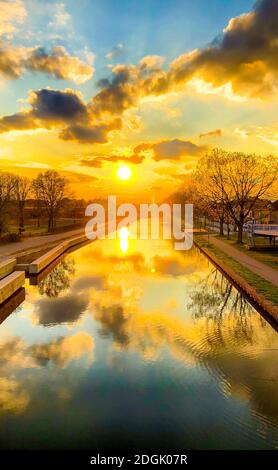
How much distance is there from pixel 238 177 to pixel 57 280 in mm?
27412

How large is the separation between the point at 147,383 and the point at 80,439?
8.63 feet

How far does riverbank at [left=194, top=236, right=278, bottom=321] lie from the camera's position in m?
15.0

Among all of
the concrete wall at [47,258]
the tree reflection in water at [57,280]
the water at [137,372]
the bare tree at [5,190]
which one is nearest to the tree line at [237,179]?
the concrete wall at [47,258]

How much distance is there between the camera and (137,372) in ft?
33.0

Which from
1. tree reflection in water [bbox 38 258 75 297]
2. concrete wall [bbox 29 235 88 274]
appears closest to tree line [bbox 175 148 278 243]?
concrete wall [bbox 29 235 88 274]

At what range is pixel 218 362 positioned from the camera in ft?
35.1

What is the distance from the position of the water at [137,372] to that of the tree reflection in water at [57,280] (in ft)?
2.32

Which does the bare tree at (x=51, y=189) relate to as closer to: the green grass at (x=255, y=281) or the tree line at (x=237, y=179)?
the tree line at (x=237, y=179)

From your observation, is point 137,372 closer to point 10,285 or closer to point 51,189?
point 10,285

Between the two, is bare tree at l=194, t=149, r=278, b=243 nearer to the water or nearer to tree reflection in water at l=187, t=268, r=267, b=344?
tree reflection in water at l=187, t=268, r=267, b=344

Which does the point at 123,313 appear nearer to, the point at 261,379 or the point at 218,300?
the point at 218,300

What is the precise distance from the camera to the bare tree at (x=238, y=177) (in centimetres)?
3975

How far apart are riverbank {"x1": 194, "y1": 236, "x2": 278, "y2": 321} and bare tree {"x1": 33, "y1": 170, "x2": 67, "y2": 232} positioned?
43.1m

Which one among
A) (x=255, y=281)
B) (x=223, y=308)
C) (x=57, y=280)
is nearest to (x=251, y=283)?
(x=255, y=281)
